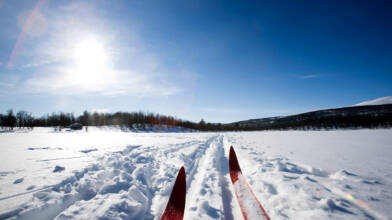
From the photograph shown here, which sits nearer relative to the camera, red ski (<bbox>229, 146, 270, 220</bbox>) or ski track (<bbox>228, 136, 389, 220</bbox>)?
ski track (<bbox>228, 136, 389, 220</bbox>)

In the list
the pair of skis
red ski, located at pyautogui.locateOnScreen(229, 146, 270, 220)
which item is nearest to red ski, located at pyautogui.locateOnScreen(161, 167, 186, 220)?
the pair of skis

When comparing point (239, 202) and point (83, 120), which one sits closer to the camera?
point (239, 202)

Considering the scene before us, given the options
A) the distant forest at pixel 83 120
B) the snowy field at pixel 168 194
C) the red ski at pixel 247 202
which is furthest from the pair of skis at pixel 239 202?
the distant forest at pixel 83 120

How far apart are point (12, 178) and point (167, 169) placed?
360 centimetres

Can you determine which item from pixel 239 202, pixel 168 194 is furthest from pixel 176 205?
pixel 239 202

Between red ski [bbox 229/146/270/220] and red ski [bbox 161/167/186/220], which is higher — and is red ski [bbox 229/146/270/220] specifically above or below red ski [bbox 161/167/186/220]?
below

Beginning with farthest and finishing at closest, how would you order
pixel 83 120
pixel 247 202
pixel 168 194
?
pixel 83 120 → pixel 168 194 → pixel 247 202

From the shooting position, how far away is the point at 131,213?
241 cm

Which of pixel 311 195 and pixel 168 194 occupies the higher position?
pixel 311 195

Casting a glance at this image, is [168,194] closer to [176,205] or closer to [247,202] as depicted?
[176,205]

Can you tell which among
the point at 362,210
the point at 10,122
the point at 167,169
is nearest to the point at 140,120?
the point at 10,122

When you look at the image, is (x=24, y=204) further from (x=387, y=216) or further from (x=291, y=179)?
(x=387, y=216)

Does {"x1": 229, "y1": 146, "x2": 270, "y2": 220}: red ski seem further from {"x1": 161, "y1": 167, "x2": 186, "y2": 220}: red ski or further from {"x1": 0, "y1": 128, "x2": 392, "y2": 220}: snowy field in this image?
{"x1": 161, "y1": 167, "x2": 186, "y2": 220}: red ski

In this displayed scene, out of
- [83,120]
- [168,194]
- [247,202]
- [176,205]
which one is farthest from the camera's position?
[83,120]
